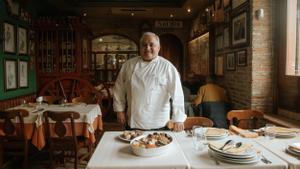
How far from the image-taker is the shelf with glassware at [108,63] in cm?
1009

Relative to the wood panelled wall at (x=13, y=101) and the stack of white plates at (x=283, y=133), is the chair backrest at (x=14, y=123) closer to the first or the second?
the wood panelled wall at (x=13, y=101)

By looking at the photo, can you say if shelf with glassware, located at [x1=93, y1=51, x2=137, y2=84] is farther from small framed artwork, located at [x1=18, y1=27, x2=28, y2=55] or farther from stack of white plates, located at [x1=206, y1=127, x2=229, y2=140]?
A: stack of white plates, located at [x1=206, y1=127, x2=229, y2=140]

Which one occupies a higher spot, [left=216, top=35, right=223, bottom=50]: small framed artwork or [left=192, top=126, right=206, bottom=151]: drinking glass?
[left=216, top=35, right=223, bottom=50]: small framed artwork

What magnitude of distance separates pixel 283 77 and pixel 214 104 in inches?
52.6

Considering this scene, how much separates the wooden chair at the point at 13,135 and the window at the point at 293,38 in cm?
332

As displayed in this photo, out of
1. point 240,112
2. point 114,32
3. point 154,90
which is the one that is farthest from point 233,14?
point 114,32

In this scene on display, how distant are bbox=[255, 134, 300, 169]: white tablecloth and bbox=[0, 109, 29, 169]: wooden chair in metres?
2.76

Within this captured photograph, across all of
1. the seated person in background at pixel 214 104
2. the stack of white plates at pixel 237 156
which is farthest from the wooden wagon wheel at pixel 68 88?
the stack of white plates at pixel 237 156

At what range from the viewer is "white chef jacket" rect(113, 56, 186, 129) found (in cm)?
269

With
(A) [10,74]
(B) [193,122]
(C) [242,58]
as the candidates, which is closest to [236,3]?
(C) [242,58]

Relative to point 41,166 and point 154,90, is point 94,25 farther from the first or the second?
point 154,90

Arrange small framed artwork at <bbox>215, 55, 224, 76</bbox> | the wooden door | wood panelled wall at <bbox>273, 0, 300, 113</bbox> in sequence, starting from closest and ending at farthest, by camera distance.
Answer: wood panelled wall at <bbox>273, 0, 300, 113</bbox> → small framed artwork at <bbox>215, 55, 224, 76</bbox> → the wooden door

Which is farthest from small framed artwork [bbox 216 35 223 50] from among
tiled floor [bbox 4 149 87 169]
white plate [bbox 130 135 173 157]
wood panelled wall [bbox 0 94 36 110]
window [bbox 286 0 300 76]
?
white plate [bbox 130 135 173 157]

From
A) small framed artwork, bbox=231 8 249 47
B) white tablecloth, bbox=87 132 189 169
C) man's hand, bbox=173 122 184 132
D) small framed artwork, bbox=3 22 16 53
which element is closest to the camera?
white tablecloth, bbox=87 132 189 169
